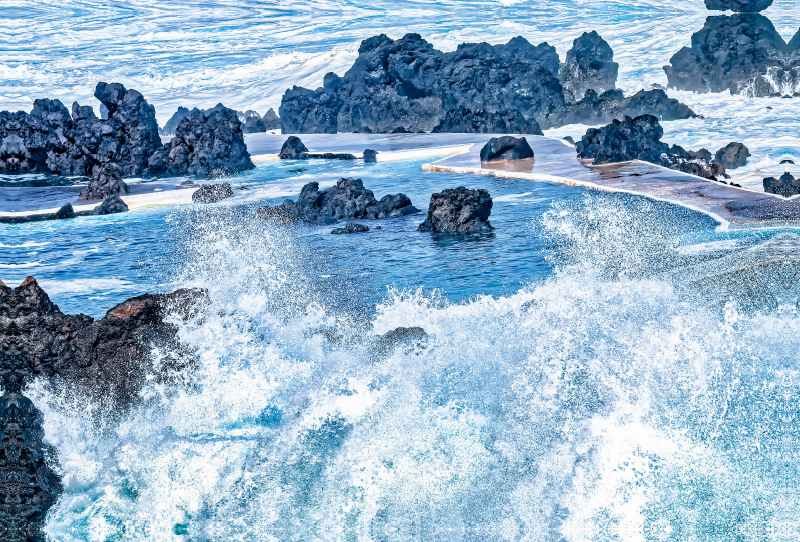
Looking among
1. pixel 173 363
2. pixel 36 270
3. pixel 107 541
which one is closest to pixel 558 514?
pixel 107 541

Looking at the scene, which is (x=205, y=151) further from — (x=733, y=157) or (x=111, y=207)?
(x=733, y=157)

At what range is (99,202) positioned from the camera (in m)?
20.9

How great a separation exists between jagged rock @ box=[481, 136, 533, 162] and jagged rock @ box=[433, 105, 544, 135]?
8.07m

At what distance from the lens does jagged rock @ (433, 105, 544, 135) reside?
30750mm

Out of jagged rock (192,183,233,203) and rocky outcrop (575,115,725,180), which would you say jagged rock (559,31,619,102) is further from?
jagged rock (192,183,233,203)

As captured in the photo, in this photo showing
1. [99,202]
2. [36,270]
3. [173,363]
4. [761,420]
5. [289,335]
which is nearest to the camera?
[761,420]

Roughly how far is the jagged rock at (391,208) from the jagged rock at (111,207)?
5.72m

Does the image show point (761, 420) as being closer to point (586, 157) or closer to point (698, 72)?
point (586, 157)

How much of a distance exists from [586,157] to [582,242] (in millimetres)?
8119

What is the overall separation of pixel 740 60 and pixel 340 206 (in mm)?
33473

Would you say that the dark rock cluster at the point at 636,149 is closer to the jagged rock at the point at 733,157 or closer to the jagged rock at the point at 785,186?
the jagged rock at the point at 785,186

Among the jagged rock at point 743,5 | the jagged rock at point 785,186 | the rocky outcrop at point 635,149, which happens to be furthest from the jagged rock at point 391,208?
the jagged rock at point 743,5

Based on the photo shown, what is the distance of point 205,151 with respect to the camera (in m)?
26.2

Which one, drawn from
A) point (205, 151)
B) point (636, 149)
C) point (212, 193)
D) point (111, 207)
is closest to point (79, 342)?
point (111, 207)
